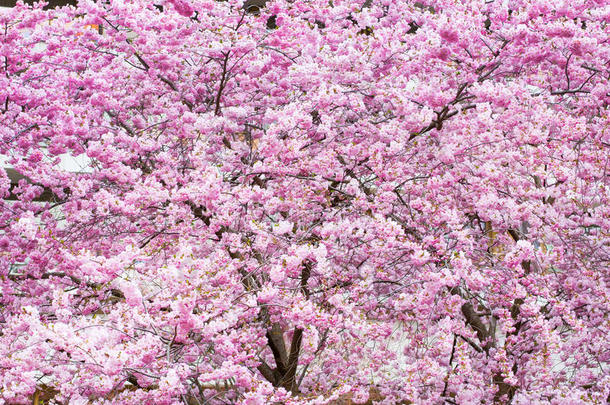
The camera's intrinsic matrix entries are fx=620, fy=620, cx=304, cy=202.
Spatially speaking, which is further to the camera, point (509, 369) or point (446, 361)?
point (446, 361)

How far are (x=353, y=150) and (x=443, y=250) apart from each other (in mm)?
1125

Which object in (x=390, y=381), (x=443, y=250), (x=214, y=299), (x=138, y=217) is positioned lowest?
→ (x=390, y=381)

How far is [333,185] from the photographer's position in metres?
5.60

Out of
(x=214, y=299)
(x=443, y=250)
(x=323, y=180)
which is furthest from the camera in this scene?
(x=323, y=180)

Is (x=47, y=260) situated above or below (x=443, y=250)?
below

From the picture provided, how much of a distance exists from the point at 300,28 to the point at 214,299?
3.03 metres

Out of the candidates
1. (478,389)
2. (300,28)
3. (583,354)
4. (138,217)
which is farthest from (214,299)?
(583,354)

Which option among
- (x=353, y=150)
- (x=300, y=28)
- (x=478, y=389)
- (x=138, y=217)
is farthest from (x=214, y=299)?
(x=300, y=28)

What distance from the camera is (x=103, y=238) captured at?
5.93m

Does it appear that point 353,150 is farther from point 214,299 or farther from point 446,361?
point 446,361

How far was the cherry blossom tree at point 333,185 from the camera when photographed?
4.66 m

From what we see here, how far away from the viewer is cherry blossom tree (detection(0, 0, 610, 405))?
4.66 m

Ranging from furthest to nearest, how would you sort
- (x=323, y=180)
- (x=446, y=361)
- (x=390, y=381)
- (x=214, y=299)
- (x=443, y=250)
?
(x=390, y=381)
(x=446, y=361)
(x=323, y=180)
(x=443, y=250)
(x=214, y=299)

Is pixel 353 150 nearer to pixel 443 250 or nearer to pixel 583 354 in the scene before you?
pixel 443 250
